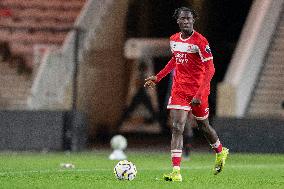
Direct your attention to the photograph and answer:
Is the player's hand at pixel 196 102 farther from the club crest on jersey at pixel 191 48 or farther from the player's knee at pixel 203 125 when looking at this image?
the player's knee at pixel 203 125

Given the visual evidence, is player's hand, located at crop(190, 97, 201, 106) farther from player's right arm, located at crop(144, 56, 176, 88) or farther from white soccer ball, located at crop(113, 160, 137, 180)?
white soccer ball, located at crop(113, 160, 137, 180)

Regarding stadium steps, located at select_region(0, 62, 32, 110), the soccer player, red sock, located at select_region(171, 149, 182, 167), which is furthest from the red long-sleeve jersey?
stadium steps, located at select_region(0, 62, 32, 110)

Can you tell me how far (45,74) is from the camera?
27422mm

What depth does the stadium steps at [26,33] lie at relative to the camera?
92.5ft

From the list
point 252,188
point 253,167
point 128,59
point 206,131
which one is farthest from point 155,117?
point 252,188

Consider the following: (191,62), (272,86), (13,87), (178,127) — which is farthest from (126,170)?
(13,87)

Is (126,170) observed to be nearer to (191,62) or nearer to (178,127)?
(178,127)

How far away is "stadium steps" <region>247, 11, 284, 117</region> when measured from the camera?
2684 centimetres

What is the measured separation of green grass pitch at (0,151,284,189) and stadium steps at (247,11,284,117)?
103 inches

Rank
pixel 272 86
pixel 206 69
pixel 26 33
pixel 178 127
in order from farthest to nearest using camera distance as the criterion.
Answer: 1. pixel 26 33
2. pixel 272 86
3. pixel 206 69
4. pixel 178 127

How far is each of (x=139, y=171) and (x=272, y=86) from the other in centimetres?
1012

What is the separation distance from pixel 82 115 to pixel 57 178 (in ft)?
31.6

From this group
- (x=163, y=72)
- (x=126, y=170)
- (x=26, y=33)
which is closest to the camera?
(x=126, y=170)

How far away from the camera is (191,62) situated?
1596 cm
